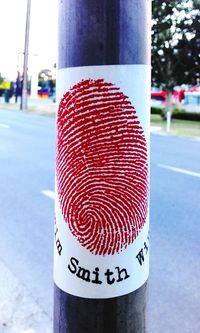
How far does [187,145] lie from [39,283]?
9.82 m

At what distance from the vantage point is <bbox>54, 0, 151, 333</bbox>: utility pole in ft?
4.37

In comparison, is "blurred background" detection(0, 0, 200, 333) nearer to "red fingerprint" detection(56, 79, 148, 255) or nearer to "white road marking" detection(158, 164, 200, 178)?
"white road marking" detection(158, 164, 200, 178)

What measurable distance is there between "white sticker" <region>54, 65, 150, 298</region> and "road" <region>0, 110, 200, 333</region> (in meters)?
1.77

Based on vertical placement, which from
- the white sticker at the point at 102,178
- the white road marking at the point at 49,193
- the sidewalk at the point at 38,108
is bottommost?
the white road marking at the point at 49,193

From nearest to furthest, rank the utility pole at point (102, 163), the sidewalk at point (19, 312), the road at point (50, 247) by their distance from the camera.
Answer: the utility pole at point (102, 163) → the sidewalk at point (19, 312) → the road at point (50, 247)

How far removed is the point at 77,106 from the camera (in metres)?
1.39

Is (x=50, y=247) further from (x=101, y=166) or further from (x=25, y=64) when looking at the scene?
(x=25, y=64)

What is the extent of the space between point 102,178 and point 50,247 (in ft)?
11.4

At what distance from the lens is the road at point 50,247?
329cm

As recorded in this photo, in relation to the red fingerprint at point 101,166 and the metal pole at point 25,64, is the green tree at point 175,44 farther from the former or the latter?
the red fingerprint at point 101,166

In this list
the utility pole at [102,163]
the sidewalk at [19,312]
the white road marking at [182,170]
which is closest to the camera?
the utility pole at [102,163]

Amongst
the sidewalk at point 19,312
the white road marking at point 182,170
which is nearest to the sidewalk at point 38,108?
the white road marking at point 182,170

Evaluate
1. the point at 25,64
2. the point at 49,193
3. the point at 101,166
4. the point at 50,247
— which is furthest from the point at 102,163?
the point at 25,64

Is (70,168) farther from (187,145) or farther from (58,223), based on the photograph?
(187,145)
